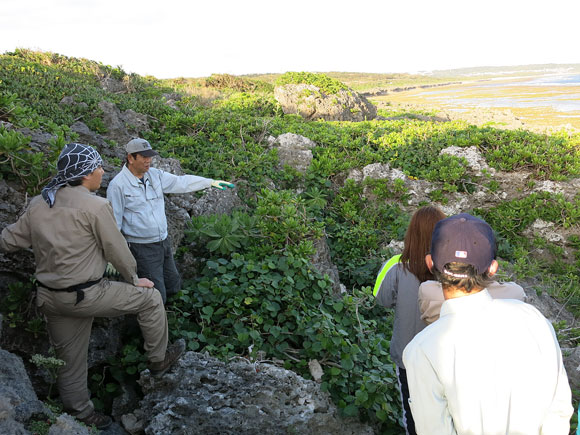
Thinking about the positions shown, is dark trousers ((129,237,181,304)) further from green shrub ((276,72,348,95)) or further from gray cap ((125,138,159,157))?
Result: green shrub ((276,72,348,95))


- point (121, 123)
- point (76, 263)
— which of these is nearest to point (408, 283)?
point (76, 263)

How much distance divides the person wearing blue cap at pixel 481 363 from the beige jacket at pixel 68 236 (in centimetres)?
222

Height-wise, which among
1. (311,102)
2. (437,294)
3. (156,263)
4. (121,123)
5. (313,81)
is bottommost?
(156,263)

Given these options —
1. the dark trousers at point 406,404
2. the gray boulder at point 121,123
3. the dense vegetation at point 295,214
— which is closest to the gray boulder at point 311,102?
the dense vegetation at point 295,214

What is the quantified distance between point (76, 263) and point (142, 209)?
40.3 inches

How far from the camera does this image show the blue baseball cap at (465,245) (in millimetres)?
1730

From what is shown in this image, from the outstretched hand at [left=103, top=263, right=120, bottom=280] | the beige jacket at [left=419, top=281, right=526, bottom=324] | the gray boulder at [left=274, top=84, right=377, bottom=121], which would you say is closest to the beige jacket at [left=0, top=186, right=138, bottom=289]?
the outstretched hand at [left=103, top=263, right=120, bottom=280]

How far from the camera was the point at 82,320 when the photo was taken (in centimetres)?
318

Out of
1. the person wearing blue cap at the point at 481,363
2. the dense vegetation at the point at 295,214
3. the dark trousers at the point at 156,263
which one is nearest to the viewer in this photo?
the person wearing blue cap at the point at 481,363

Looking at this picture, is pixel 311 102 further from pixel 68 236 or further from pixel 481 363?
pixel 481 363

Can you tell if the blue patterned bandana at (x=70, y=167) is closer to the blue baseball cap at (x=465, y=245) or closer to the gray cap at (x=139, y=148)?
the gray cap at (x=139, y=148)

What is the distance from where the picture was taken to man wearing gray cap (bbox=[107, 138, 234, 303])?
12.4 ft

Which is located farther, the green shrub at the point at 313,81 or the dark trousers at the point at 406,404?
the green shrub at the point at 313,81

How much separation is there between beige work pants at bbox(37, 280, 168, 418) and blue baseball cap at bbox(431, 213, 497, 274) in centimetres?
227
